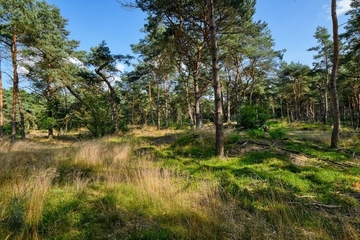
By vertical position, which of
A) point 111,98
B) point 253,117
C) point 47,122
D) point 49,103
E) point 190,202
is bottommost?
point 190,202

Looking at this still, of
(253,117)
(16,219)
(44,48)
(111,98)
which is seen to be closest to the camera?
(16,219)

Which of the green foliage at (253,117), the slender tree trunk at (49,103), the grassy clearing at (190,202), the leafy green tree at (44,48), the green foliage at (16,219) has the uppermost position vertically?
the leafy green tree at (44,48)

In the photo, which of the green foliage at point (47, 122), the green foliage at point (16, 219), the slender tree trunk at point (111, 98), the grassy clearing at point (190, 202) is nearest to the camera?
the green foliage at point (16, 219)

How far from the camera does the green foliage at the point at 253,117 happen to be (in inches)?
437

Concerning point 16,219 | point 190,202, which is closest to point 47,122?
point 16,219

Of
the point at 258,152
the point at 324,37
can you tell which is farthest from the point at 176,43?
the point at 324,37

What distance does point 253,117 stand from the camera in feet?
36.6

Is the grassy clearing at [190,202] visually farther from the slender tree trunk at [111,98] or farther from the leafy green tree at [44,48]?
the slender tree trunk at [111,98]

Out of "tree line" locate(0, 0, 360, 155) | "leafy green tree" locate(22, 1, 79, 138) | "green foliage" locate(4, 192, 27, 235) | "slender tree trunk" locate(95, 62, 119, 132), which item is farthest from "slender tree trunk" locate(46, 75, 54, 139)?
"green foliage" locate(4, 192, 27, 235)

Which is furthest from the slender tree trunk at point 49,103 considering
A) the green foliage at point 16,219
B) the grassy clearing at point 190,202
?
the green foliage at point 16,219

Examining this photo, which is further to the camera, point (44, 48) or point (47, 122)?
point (47, 122)

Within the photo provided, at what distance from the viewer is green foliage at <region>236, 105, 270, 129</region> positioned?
11.1m

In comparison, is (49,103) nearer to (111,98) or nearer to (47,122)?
(47,122)

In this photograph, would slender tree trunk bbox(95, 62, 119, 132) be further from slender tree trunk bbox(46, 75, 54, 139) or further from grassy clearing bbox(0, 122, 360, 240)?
grassy clearing bbox(0, 122, 360, 240)
